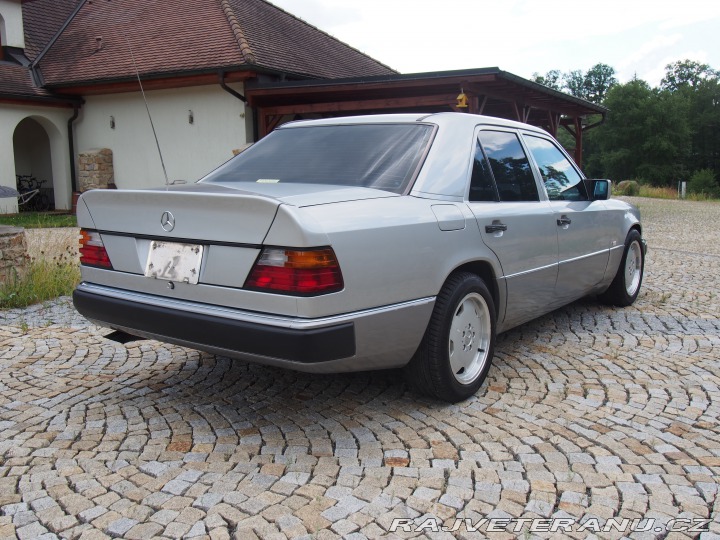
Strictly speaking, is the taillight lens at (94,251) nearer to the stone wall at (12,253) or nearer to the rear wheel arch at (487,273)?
the rear wheel arch at (487,273)

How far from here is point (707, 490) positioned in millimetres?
2727

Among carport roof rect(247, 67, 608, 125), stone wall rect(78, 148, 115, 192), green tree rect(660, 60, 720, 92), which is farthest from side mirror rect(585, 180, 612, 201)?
green tree rect(660, 60, 720, 92)

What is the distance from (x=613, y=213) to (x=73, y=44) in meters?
18.4

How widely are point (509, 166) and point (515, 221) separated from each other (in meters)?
0.46

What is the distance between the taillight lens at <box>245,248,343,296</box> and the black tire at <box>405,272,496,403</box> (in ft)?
2.43

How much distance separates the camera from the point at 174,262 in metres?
3.22

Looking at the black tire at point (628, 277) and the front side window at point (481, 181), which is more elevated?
the front side window at point (481, 181)

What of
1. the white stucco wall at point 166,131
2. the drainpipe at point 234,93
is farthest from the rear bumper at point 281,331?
the white stucco wall at point 166,131

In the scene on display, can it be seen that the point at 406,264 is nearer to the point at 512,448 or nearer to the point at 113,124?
the point at 512,448

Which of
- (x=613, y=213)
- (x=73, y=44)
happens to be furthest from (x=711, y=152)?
(x=613, y=213)

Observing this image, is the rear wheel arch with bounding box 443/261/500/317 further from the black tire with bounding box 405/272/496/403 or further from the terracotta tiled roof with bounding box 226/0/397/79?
the terracotta tiled roof with bounding box 226/0/397/79

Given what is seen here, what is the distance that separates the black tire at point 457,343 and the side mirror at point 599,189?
1.95 m

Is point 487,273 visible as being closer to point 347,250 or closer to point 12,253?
point 347,250

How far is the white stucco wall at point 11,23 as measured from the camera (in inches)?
713
